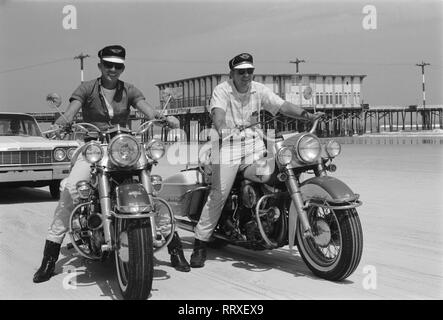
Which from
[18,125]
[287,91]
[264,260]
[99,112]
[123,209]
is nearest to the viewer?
[123,209]

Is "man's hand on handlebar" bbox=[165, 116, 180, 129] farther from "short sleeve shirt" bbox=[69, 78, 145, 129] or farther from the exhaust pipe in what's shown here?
the exhaust pipe

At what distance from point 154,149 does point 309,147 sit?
1.29 meters

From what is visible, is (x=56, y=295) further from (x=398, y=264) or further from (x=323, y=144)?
(x=398, y=264)

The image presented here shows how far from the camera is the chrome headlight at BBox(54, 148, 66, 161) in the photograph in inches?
389

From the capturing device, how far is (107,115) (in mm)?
4898

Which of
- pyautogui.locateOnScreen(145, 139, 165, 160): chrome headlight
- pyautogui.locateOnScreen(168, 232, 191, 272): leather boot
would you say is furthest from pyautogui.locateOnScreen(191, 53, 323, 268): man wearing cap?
pyautogui.locateOnScreen(145, 139, 165, 160): chrome headlight

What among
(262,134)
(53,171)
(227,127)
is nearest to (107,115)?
(227,127)

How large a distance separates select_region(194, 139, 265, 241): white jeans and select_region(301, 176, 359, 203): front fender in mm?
711

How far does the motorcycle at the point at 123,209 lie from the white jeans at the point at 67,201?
10 centimetres

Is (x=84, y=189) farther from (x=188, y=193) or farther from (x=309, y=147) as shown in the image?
(x=309, y=147)

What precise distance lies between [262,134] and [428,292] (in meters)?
1.87

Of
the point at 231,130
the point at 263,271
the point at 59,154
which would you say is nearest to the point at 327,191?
the point at 263,271

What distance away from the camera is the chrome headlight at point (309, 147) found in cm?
448

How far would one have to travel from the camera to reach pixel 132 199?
4.04 m
